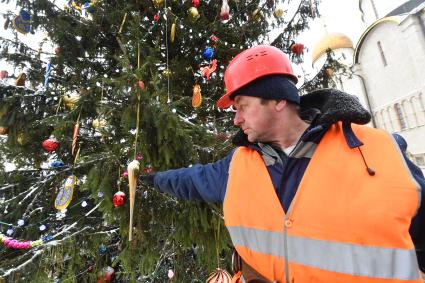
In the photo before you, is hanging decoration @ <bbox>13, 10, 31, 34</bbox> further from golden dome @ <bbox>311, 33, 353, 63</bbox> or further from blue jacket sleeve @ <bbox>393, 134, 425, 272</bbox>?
golden dome @ <bbox>311, 33, 353, 63</bbox>

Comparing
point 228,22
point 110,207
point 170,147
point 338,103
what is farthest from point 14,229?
point 228,22

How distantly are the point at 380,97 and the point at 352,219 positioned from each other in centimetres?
2755

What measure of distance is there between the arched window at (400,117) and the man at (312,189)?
24812 mm

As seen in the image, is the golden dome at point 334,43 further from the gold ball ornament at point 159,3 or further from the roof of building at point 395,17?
the gold ball ornament at point 159,3

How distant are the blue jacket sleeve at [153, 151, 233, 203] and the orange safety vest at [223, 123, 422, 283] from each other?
0.44 m

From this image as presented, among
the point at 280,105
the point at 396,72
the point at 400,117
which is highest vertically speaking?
the point at 396,72

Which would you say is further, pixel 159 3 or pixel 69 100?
pixel 159 3

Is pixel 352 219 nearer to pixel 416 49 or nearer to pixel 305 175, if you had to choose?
pixel 305 175

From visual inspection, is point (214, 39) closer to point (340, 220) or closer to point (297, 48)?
point (297, 48)

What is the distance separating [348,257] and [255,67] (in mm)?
1154

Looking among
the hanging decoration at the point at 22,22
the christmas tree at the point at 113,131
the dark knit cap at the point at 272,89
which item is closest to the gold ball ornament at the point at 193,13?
the christmas tree at the point at 113,131

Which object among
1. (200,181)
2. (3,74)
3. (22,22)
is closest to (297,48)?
(200,181)

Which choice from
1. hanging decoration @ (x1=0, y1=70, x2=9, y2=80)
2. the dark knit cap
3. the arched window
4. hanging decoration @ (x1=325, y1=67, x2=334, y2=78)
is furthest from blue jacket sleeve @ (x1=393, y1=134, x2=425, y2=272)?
the arched window

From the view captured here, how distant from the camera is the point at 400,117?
22.4 metres
